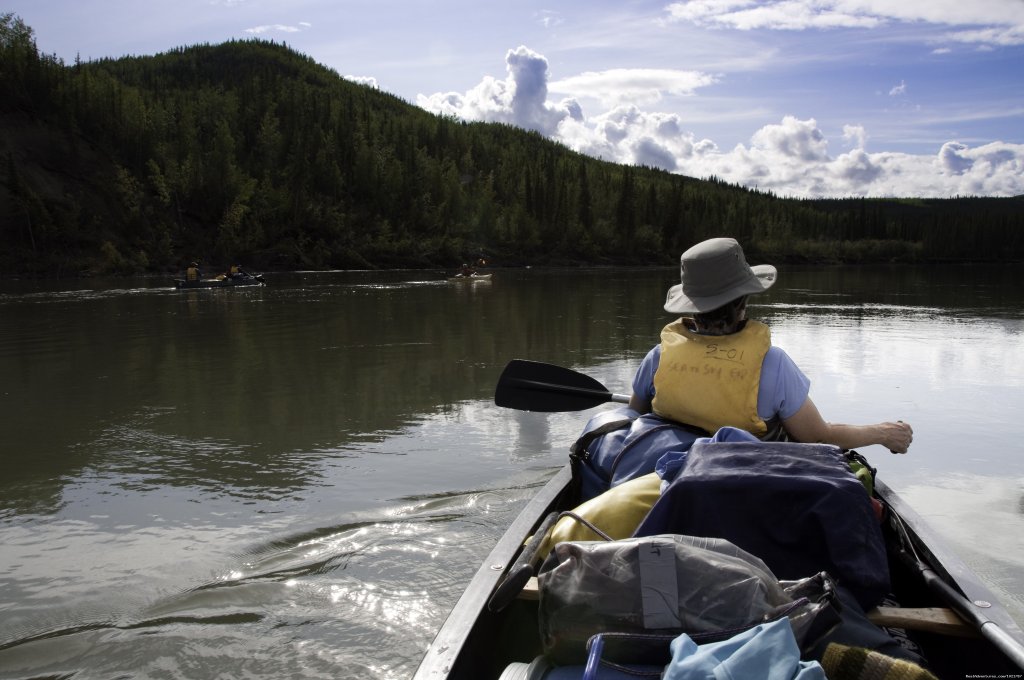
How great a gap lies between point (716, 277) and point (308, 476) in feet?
13.0

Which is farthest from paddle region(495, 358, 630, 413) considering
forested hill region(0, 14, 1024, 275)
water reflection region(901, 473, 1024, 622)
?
forested hill region(0, 14, 1024, 275)

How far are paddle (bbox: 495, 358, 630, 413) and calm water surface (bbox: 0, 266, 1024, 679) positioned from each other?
679mm

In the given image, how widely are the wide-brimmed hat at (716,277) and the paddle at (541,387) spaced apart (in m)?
1.99

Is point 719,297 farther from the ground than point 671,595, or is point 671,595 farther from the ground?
point 719,297

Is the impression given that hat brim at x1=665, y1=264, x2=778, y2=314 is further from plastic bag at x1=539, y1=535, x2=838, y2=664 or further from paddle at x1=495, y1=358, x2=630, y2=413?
paddle at x1=495, y1=358, x2=630, y2=413

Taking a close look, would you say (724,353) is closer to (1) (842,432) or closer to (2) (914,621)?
(1) (842,432)

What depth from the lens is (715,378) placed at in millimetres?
3309

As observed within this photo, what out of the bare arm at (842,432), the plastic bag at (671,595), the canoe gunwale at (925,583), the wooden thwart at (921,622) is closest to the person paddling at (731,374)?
the bare arm at (842,432)

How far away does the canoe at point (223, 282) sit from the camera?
33.5 m

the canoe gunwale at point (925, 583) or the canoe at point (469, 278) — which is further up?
the canoe at point (469, 278)

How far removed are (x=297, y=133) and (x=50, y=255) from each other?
42660 mm

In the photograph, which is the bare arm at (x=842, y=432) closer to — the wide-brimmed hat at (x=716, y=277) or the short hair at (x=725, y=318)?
the short hair at (x=725, y=318)

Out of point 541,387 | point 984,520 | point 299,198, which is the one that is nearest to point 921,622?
point 541,387

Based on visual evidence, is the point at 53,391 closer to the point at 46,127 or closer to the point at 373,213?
the point at 46,127
